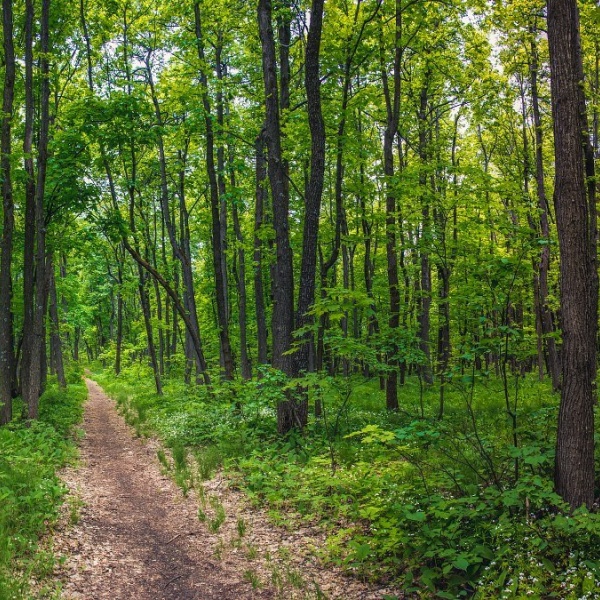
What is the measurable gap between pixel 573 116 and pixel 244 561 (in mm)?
5974

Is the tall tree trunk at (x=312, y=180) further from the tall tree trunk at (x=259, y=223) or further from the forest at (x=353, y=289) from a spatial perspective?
the tall tree trunk at (x=259, y=223)

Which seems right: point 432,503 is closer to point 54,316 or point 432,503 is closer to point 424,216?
point 424,216

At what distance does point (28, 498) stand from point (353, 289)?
952 cm

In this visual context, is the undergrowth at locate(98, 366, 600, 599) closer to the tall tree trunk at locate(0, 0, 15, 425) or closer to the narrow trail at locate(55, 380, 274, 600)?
the narrow trail at locate(55, 380, 274, 600)

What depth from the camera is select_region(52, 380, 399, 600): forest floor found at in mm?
4926

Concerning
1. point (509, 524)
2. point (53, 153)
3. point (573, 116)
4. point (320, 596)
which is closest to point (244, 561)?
point (320, 596)

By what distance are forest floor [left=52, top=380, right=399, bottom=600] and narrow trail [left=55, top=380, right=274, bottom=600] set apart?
11mm

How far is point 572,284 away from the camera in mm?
4688

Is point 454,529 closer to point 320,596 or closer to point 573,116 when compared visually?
point 320,596

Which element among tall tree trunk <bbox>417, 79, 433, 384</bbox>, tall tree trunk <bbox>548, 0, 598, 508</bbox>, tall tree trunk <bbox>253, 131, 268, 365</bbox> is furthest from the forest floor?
tall tree trunk <bbox>253, 131, 268, 365</bbox>

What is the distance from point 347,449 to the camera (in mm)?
8227

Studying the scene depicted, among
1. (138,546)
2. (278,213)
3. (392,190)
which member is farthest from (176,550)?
(392,190)

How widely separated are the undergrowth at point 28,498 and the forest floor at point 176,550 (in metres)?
0.24

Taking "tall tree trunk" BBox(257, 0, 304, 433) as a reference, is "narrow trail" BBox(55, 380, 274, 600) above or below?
below
